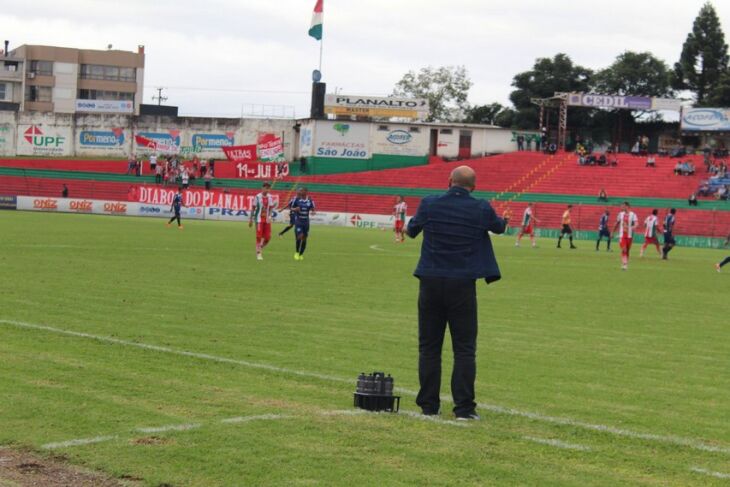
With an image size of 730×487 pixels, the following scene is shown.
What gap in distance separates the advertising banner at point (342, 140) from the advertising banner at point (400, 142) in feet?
2.85

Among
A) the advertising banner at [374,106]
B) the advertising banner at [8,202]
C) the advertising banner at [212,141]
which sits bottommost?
the advertising banner at [8,202]

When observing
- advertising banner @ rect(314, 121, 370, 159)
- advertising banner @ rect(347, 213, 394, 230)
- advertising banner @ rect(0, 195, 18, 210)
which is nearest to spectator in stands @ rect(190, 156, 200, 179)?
advertising banner @ rect(314, 121, 370, 159)

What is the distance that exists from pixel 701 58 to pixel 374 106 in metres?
40.0

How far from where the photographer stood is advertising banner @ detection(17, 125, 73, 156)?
3504 inches

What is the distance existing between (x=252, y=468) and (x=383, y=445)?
3.83ft

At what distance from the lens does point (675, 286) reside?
87.3ft

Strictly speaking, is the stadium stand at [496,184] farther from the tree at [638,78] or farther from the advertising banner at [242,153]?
the tree at [638,78]

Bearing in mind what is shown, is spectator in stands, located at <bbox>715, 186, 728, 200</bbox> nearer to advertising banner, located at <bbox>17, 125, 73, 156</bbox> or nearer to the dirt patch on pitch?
advertising banner, located at <bbox>17, 125, 73, 156</bbox>

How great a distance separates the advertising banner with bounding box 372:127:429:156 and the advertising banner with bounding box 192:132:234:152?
1162 centimetres

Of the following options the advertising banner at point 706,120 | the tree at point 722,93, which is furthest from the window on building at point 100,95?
the advertising banner at point 706,120

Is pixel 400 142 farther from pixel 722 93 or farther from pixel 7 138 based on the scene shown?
pixel 722 93

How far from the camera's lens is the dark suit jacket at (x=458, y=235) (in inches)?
361

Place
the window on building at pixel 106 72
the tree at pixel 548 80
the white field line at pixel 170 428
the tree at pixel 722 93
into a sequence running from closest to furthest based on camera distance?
the white field line at pixel 170 428 → the tree at pixel 722 93 → the tree at pixel 548 80 → the window on building at pixel 106 72

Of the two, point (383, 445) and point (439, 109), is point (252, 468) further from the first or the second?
point (439, 109)
